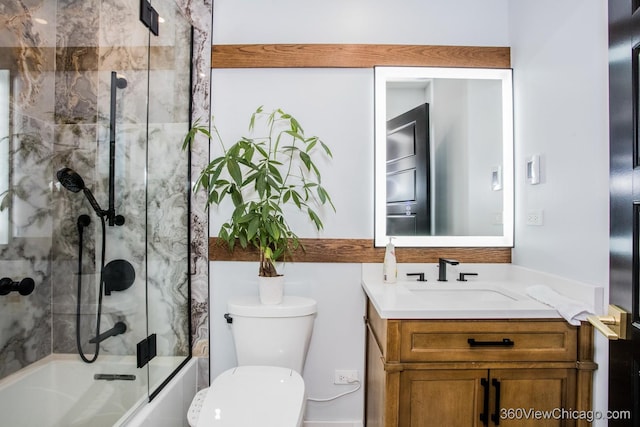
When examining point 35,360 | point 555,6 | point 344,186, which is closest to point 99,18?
point 344,186

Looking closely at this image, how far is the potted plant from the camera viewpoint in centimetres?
161

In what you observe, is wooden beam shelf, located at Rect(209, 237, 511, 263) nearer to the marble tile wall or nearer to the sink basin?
the sink basin

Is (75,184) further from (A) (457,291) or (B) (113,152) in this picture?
(A) (457,291)

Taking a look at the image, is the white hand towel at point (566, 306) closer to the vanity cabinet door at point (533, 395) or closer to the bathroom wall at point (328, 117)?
the vanity cabinet door at point (533, 395)

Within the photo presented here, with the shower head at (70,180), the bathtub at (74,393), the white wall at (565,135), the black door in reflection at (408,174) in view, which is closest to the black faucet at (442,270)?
the black door in reflection at (408,174)

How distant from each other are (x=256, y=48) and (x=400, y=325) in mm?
1580

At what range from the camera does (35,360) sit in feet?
5.09

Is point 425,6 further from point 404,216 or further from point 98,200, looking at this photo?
point 98,200

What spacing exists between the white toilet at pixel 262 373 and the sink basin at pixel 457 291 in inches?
21.1

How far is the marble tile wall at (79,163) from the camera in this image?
1.51 m

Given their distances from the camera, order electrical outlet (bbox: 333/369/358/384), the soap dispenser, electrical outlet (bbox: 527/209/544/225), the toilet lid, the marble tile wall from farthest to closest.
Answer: electrical outlet (bbox: 333/369/358/384)
the soap dispenser
electrical outlet (bbox: 527/209/544/225)
the marble tile wall
the toilet lid

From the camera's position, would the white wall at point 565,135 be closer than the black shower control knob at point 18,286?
Yes

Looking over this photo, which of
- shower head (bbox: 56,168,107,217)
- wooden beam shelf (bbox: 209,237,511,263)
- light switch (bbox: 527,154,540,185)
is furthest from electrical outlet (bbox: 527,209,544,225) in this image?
shower head (bbox: 56,168,107,217)

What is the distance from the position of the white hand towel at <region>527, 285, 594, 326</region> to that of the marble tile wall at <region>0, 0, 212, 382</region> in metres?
1.73
